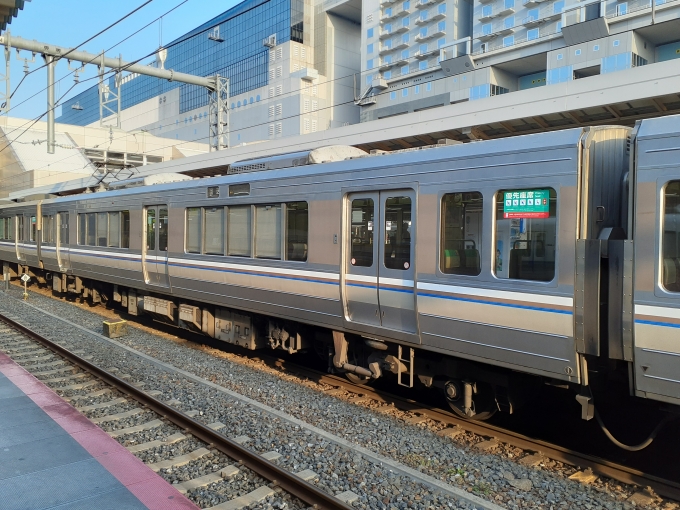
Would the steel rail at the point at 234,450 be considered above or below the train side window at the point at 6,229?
below

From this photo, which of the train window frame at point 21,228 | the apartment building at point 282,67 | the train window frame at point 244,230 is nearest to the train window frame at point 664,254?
the train window frame at point 244,230

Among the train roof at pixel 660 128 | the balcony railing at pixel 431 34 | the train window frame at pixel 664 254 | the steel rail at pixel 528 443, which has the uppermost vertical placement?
the balcony railing at pixel 431 34

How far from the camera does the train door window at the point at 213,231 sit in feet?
30.6

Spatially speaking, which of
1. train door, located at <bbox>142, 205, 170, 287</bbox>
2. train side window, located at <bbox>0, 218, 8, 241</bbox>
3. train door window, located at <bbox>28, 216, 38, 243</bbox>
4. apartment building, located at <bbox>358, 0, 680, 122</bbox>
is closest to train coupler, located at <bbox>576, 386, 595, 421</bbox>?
train door, located at <bbox>142, 205, 170, 287</bbox>

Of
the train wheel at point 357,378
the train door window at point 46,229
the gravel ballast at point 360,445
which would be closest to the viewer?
the gravel ballast at point 360,445

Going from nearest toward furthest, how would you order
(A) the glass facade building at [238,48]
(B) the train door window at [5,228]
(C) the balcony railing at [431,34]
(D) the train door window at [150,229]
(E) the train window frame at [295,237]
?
(E) the train window frame at [295,237] → (D) the train door window at [150,229] → (B) the train door window at [5,228] → (C) the balcony railing at [431,34] → (A) the glass facade building at [238,48]

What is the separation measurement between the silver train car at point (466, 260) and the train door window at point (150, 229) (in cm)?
159

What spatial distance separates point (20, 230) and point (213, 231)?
1396 centimetres

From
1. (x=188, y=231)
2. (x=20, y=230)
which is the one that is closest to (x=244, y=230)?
(x=188, y=231)

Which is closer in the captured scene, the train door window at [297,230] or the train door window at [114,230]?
the train door window at [297,230]

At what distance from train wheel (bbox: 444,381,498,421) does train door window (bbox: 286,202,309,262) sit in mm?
2627

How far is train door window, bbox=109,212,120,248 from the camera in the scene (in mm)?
12727

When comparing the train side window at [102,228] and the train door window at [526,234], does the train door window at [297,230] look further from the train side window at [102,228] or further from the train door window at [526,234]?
the train side window at [102,228]

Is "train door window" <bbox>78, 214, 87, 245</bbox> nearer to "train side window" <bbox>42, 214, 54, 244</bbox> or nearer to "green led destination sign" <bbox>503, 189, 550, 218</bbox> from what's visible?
"train side window" <bbox>42, 214, 54, 244</bbox>
